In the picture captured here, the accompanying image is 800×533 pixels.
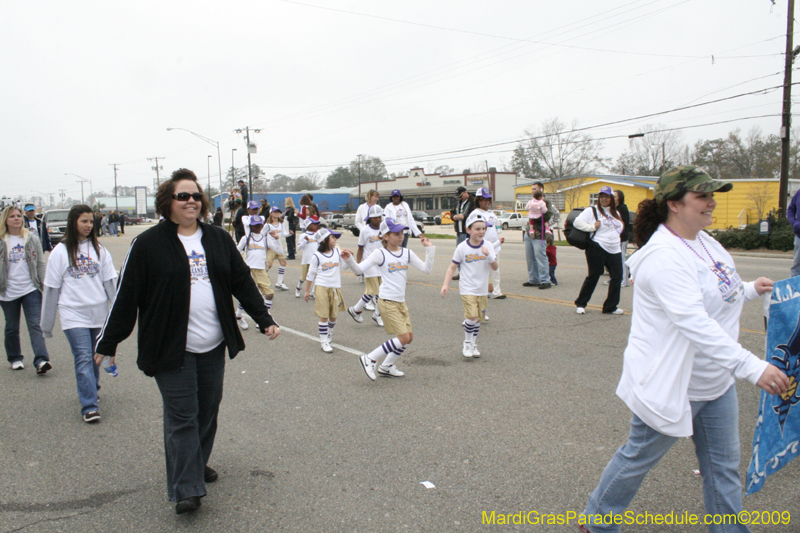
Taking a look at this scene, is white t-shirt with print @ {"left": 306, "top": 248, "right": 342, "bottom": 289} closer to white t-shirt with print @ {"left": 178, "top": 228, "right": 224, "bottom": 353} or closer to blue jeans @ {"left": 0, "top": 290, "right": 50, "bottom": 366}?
blue jeans @ {"left": 0, "top": 290, "right": 50, "bottom": 366}

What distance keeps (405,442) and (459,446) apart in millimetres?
395

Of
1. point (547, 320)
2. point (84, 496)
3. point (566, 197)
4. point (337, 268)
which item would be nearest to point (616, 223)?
point (547, 320)

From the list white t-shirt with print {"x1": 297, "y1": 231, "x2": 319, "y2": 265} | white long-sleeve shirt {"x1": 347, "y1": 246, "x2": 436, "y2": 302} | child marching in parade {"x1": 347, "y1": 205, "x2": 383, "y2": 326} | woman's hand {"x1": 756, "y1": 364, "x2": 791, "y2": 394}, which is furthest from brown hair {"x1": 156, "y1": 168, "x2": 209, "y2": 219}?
white t-shirt with print {"x1": 297, "y1": 231, "x2": 319, "y2": 265}

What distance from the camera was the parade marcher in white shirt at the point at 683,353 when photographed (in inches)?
94.7

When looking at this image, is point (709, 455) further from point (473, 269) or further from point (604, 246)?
point (604, 246)

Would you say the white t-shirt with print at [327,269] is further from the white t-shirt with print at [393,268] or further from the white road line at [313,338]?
the white t-shirt with print at [393,268]

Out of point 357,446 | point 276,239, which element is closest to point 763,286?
point 357,446

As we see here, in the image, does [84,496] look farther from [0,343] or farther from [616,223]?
[616,223]

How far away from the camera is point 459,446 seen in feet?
13.2

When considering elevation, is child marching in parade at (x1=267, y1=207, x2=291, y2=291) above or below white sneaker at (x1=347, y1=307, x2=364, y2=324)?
above

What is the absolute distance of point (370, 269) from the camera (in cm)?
827

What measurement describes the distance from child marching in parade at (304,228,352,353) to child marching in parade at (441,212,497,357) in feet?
5.07

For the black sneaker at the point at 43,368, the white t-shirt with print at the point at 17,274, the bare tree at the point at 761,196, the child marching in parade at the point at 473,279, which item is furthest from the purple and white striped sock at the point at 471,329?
the bare tree at the point at 761,196

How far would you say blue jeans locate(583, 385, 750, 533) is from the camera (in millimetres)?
2480
